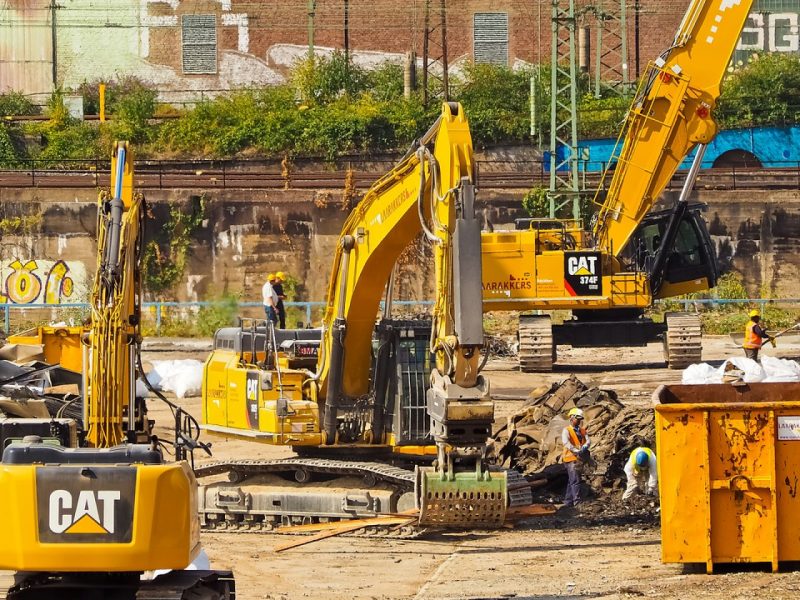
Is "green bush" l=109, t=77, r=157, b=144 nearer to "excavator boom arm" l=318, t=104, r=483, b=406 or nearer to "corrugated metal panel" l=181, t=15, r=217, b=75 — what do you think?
"corrugated metal panel" l=181, t=15, r=217, b=75

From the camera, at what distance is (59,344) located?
87.1ft

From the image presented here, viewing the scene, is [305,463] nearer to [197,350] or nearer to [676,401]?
[676,401]

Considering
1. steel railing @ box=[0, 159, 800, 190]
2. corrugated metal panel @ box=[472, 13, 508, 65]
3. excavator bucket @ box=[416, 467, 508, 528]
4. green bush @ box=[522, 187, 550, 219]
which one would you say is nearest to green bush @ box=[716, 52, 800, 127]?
steel railing @ box=[0, 159, 800, 190]

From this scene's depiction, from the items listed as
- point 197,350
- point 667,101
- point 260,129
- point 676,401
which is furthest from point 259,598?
point 260,129

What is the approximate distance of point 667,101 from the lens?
93.5 ft

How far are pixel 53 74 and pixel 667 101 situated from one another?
29.5 m

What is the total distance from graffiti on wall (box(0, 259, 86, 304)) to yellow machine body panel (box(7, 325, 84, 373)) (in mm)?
13439

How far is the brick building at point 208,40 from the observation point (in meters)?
52.6

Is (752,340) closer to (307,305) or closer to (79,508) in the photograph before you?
(307,305)

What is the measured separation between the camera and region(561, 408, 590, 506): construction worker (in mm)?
18562

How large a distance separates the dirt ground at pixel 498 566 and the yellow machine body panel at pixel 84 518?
11.6ft

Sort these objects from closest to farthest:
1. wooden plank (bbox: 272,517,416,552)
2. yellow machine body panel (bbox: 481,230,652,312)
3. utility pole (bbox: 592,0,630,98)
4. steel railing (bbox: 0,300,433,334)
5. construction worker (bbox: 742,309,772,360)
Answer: wooden plank (bbox: 272,517,416,552) → construction worker (bbox: 742,309,772,360) → yellow machine body panel (bbox: 481,230,652,312) → steel railing (bbox: 0,300,433,334) → utility pole (bbox: 592,0,630,98)

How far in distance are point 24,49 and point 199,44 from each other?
19.0ft

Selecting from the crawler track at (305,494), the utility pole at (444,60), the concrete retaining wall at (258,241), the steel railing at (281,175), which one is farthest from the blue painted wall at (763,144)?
the crawler track at (305,494)
